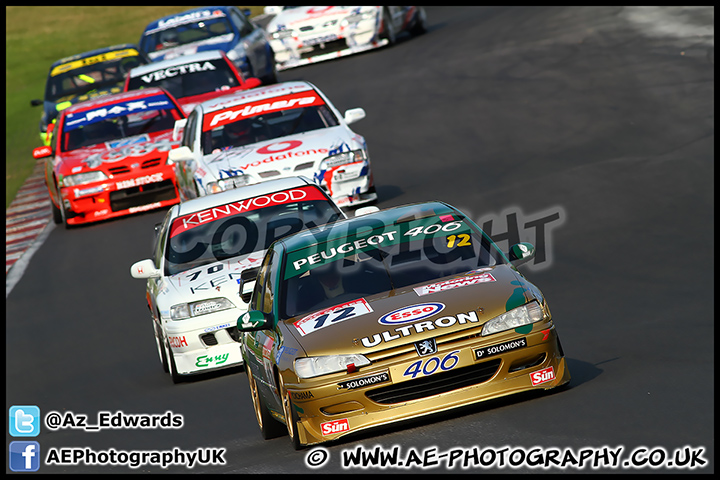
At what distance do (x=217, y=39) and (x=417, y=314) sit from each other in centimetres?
1717

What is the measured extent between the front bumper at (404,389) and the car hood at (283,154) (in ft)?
24.2

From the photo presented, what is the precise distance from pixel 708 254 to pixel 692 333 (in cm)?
262

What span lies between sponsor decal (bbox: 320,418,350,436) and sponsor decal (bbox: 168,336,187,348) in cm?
322

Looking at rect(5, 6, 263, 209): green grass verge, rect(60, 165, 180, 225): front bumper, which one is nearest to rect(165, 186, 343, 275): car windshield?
rect(60, 165, 180, 225): front bumper

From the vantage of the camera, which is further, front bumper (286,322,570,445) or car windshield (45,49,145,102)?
car windshield (45,49,145,102)

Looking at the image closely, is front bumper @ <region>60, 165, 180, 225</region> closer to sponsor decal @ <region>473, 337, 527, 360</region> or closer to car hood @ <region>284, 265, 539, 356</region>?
car hood @ <region>284, 265, 539, 356</region>

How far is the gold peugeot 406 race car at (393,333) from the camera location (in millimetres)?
6641

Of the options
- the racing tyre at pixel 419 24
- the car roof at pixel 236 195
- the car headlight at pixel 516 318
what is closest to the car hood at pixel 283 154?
the car roof at pixel 236 195

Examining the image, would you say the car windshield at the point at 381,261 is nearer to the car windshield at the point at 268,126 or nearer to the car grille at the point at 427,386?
the car grille at the point at 427,386

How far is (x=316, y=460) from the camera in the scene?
659cm

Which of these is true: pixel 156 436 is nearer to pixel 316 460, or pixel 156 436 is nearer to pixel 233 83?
pixel 316 460

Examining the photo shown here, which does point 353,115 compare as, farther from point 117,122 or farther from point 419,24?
point 419,24

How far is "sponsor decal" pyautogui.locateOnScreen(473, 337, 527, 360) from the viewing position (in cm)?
668
